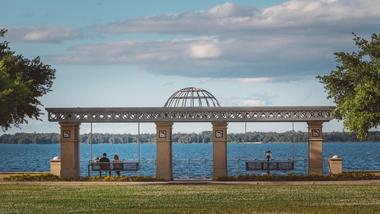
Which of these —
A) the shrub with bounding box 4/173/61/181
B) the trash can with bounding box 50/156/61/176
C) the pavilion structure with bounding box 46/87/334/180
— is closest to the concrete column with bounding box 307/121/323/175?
the pavilion structure with bounding box 46/87/334/180

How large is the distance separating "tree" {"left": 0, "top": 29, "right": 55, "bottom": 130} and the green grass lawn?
4419 millimetres

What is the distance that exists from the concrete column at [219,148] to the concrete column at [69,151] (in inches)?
280

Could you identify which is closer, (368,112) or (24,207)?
(24,207)

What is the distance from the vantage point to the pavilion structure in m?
46.1

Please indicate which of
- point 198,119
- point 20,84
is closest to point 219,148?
point 198,119

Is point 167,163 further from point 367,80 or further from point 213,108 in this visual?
point 367,80

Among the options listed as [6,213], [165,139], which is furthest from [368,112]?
[6,213]

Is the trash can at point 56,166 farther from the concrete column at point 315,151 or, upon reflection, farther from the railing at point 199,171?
the concrete column at point 315,151

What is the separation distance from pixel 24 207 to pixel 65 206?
1273 mm

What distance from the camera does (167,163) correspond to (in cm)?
4653

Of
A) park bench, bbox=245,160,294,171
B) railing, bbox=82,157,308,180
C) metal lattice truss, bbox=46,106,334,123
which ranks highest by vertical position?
metal lattice truss, bbox=46,106,334,123

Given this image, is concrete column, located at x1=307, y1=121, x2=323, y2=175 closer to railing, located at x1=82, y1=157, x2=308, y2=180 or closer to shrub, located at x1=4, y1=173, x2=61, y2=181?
railing, located at x1=82, y1=157, x2=308, y2=180

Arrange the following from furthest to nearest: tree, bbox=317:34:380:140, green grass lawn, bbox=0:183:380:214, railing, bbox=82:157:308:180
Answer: railing, bbox=82:157:308:180 → tree, bbox=317:34:380:140 → green grass lawn, bbox=0:183:380:214

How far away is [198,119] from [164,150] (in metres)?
2.38
